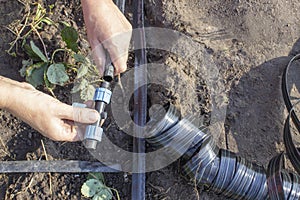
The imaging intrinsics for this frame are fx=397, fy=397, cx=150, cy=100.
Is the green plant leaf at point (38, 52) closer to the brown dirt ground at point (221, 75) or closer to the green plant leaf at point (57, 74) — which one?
the green plant leaf at point (57, 74)

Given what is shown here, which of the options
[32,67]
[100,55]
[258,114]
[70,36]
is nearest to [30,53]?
[32,67]

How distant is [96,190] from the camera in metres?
1.63

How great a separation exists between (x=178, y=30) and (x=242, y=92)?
42 centimetres

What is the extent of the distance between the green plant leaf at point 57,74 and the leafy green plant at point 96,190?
17.5 inches

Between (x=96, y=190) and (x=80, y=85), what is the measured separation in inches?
17.8

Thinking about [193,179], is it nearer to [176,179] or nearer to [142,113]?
[176,179]

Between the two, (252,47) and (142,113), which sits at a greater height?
(252,47)

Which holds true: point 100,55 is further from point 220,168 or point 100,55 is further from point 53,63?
point 220,168

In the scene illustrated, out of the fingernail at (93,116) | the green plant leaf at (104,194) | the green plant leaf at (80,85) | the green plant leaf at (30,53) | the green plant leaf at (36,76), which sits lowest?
the green plant leaf at (104,194)

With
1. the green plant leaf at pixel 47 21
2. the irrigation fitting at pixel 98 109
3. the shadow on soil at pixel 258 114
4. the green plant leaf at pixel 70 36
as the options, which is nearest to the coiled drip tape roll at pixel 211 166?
the shadow on soil at pixel 258 114

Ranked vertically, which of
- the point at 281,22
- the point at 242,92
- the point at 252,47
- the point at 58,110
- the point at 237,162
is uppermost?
the point at 281,22

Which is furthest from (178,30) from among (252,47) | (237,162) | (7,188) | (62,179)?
(7,188)

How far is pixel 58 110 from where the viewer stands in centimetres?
137

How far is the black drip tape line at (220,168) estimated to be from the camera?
5.14 ft
